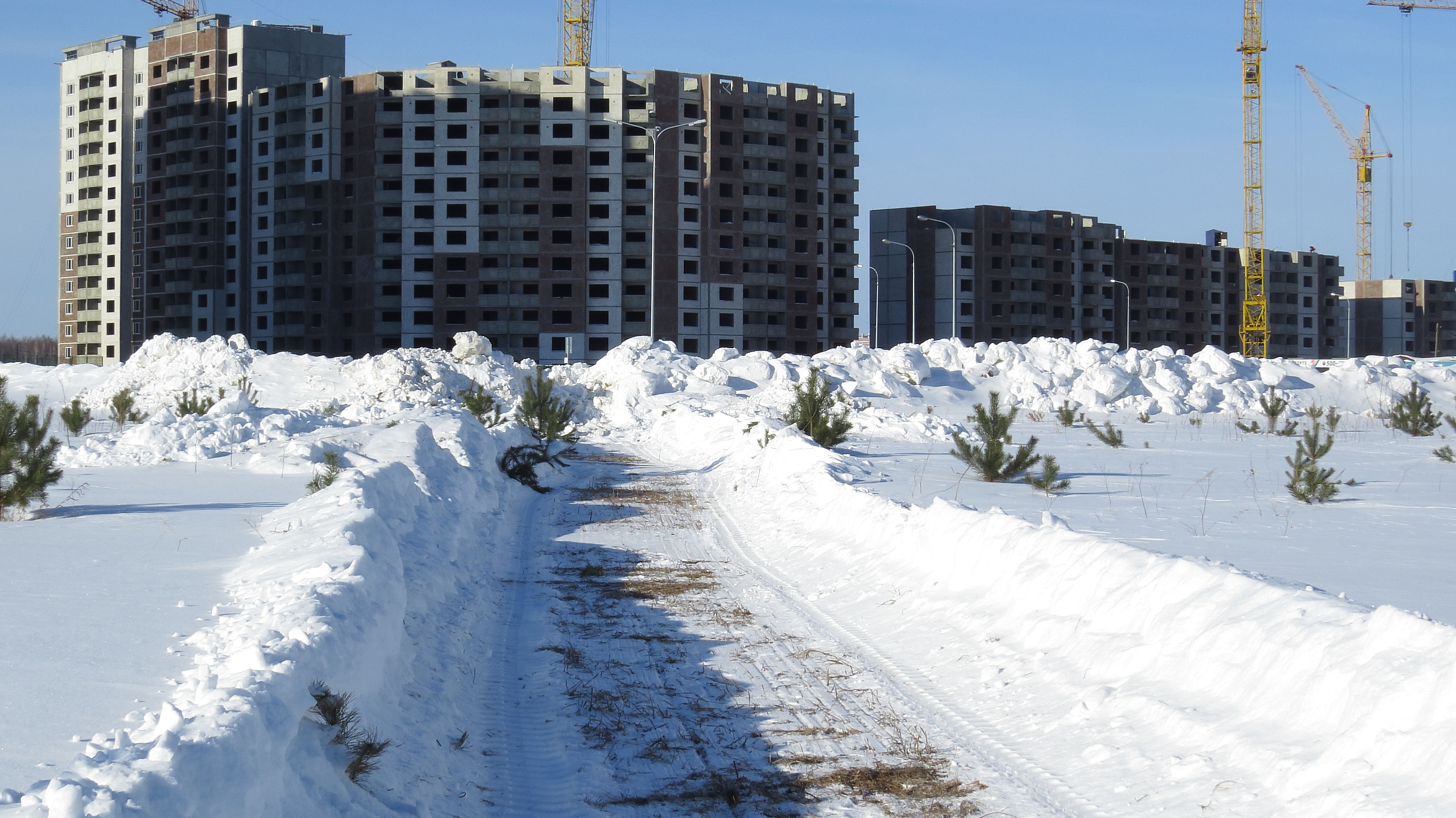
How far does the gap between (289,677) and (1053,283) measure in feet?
355

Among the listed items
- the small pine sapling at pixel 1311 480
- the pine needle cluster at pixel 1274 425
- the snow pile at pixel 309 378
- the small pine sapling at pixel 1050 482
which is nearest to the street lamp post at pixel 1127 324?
the pine needle cluster at pixel 1274 425

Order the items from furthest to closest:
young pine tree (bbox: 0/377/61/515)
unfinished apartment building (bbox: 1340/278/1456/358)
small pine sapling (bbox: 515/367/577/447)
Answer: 1. unfinished apartment building (bbox: 1340/278/1456/358)
2. small pine sapling (bbox: 515/367/577/447)
3. young pine tree (bbox: 0/377/61/515)

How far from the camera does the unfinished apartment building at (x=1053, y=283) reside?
105 meters

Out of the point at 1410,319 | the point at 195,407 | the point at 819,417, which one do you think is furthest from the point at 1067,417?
the point at 1410,319

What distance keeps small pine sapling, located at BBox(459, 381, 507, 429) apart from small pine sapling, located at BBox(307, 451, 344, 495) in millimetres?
12794

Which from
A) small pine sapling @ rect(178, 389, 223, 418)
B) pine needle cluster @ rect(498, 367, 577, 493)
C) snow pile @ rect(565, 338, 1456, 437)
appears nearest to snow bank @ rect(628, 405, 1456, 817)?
pine needle cluster @ rect(498, 367, 577, 493)

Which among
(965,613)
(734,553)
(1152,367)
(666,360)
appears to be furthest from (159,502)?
(1152,367)

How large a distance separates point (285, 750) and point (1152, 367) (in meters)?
46.6

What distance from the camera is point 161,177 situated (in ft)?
319

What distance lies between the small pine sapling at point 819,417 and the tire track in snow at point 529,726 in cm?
1358

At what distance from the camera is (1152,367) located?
46.7 meters

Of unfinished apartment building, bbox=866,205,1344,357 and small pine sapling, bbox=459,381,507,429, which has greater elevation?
unfinished apartment building, bbox=866,205,1344,357

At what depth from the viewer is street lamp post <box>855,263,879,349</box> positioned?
10350 cm

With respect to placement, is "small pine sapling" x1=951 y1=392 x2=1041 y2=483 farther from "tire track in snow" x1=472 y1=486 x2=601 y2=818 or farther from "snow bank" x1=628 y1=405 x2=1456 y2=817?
"tire track in snow" x1=472 y1=486 x2=601 y2=818
